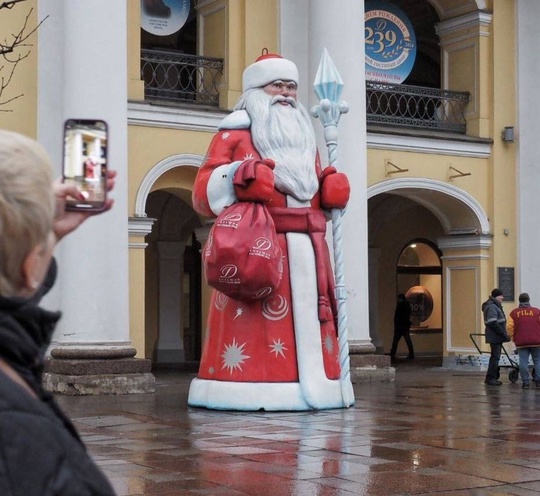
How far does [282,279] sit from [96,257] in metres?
3.90

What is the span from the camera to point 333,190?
1112cm

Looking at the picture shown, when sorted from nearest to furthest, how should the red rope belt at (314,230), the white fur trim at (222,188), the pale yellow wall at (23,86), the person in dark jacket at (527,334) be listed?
1. the white fur trim at (222,188)
2. the red rope belt at (314,230)
3. the pale yellow wall at (23,86)
4. the person in dark jacket at (527,334)

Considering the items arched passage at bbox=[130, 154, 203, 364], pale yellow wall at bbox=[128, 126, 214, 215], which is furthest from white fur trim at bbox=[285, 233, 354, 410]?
arched passage at bbox=[130, 154, 203, 364]

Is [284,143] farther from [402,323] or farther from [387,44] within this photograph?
[402,323]

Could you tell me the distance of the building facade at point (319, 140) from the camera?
46.3 ft

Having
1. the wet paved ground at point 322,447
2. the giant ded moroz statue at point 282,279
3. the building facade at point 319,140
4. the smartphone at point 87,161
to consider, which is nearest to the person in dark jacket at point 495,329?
the building facade at point 319,140

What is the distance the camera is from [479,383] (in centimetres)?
1631

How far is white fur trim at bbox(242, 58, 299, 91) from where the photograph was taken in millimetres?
11094

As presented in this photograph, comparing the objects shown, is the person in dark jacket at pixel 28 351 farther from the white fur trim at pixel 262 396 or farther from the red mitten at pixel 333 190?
the red mitten at pixel 333 190

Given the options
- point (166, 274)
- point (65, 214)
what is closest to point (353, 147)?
point (166, 274)

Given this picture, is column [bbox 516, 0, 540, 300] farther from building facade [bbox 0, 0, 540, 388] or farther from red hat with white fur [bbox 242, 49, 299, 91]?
red hat with white fur [bbox 242, 49, 299, 91]

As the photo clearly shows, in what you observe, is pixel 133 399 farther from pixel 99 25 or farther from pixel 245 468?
pixel 245 468

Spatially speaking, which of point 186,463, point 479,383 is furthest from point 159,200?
point 186,463

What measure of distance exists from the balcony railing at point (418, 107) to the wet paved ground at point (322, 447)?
7671 mm
